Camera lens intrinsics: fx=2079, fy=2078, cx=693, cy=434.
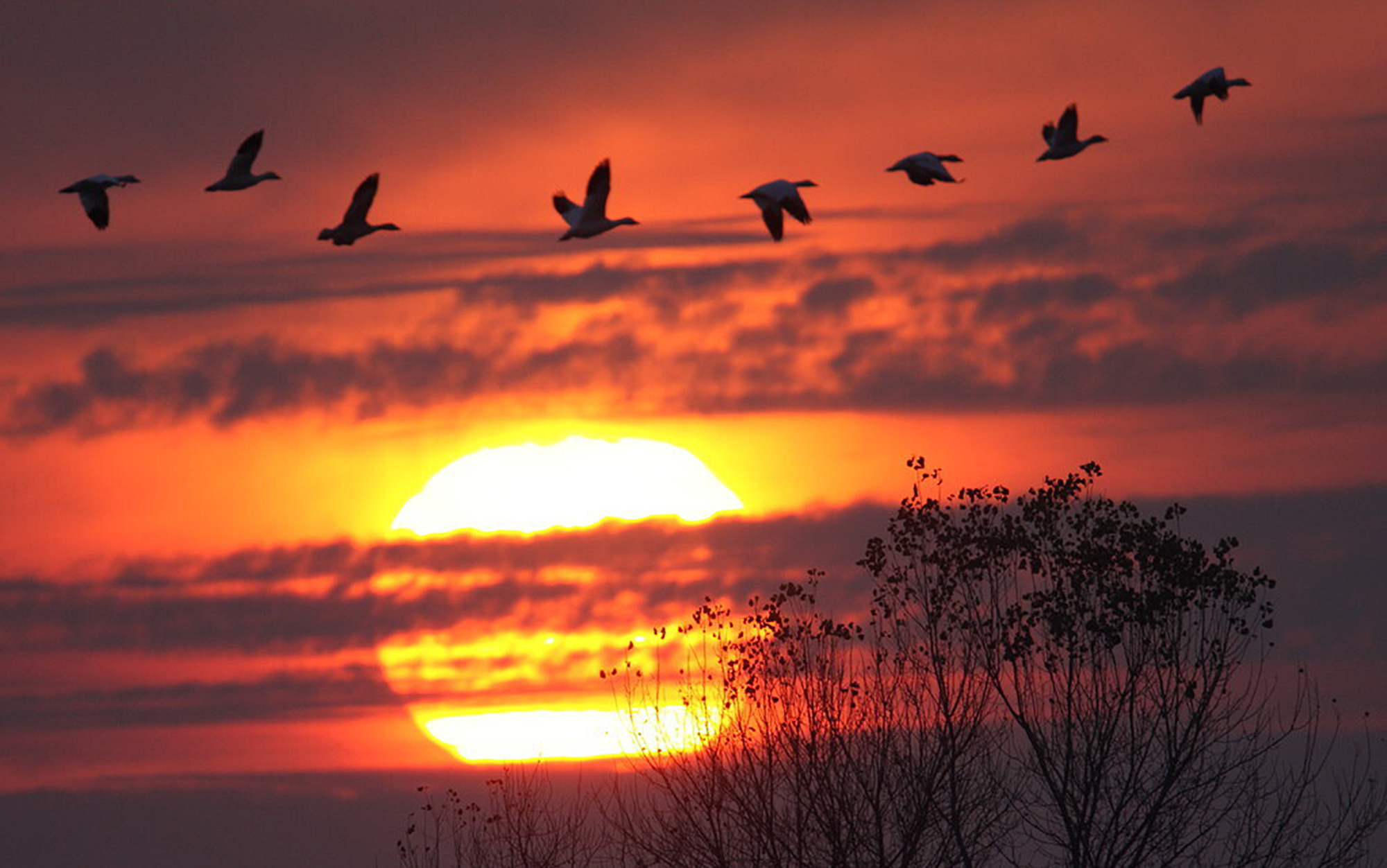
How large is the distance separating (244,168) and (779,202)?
7.56 m

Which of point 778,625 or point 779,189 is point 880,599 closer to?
point 778,625

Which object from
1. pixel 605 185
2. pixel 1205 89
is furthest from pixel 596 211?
pixel 1205 89

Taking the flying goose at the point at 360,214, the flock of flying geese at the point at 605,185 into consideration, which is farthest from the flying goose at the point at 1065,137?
the flying goose at the point at 360,214

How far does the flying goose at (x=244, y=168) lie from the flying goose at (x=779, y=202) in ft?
23.2

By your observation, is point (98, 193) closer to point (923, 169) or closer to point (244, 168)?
point (244, 168)

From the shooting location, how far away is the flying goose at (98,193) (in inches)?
1129

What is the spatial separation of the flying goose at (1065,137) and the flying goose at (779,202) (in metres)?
3.87

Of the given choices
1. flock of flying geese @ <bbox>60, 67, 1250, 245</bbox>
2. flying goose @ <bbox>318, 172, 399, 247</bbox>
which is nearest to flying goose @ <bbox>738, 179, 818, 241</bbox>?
flock of flying geese @ <bbox>60, 67, 1250, 245</bbox>

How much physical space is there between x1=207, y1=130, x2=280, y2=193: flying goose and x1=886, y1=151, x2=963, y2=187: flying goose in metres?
8.94

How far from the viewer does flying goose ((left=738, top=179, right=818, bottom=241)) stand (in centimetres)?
2833

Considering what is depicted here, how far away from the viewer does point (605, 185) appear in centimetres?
3044

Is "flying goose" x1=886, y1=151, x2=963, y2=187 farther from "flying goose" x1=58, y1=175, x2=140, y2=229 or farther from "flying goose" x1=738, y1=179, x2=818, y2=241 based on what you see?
"flying goose" x1=58, y1=175, x2=140, y2=229

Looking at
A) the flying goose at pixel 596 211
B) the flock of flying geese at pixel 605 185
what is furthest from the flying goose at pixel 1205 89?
the flying goose at pixel 596 211

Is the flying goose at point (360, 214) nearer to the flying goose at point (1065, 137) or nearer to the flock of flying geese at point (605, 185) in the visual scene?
the flock of flying geese at point (605, 185)
